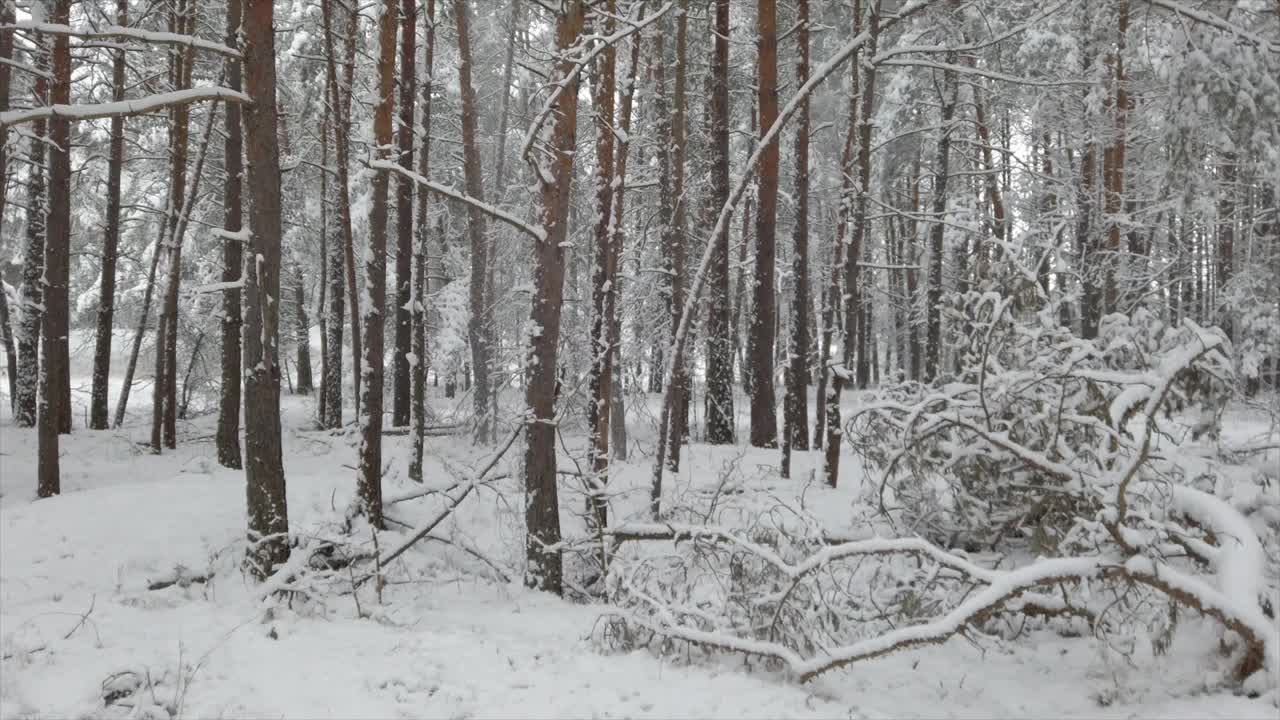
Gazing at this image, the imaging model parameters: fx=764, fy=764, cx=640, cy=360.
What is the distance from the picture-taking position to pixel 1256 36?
601cm

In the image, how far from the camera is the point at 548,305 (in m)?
6.71

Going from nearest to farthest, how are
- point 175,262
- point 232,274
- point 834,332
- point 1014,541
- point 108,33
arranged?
point 108,33
point 1014,541
point 834,332
point 232,274
point 175,262

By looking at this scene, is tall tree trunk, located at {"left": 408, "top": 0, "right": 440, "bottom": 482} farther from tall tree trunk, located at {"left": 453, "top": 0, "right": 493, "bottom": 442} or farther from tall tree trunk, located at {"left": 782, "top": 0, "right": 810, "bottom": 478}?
tall tree trunk, located at {"left": 782, "top": 0, "right": 810, "bottom": 478}

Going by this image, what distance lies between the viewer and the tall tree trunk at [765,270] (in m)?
12.2

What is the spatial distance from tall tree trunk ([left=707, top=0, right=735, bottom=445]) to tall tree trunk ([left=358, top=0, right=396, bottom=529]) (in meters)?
5.73

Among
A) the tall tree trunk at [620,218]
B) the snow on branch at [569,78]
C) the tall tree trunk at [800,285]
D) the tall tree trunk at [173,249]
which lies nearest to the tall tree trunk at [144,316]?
the tall tree trunk at [173,249]

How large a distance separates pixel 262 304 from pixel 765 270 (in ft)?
27.8

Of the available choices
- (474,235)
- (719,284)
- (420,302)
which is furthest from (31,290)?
(719,284)

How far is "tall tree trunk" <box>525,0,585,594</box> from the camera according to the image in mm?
6645

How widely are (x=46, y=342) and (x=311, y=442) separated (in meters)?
5.95

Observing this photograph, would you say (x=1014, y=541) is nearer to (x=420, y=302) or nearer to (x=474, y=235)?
(x=420, y=302)

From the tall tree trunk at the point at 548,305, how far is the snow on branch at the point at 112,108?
2.52 meters

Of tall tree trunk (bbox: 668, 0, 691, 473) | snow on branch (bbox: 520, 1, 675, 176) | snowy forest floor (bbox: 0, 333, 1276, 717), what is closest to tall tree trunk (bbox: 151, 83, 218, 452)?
snowy forest floor (bbox: 0, 333, 1276, 717)

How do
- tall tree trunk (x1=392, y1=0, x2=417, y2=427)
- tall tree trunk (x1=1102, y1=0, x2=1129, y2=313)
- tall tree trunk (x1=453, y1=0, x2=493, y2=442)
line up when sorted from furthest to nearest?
1. tall tree trunk (x1=453, y1=0, x2=493, y2=442)
2. tall tree trunk (x1=1102, y1=0, x2=1129, y2=313)
3. tall tree trunk (x1=392, y1=0, x2=417, y2=427)
